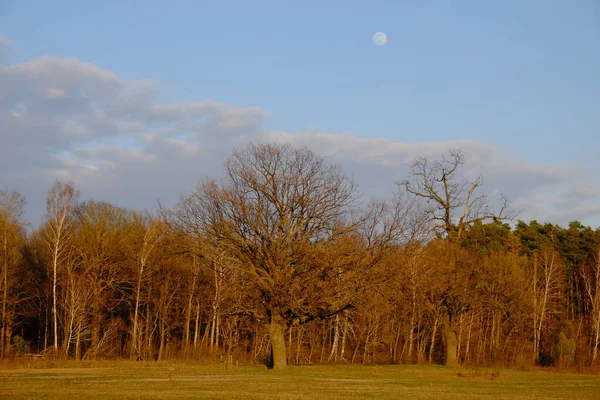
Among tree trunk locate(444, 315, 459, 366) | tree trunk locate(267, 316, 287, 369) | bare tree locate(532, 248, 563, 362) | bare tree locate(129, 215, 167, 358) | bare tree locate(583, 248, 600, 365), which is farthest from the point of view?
bare tree locate(532, 248, 563, 362)

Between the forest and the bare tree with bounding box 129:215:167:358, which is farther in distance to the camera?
the bare tree with bounding box 129:215:167:358

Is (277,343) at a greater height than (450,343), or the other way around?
(277,343)

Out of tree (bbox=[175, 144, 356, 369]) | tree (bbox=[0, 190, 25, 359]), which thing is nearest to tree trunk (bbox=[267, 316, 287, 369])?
tree (bbox=[175, 144, 356, 369])

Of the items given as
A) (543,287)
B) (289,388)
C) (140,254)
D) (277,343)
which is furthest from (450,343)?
(543,287)

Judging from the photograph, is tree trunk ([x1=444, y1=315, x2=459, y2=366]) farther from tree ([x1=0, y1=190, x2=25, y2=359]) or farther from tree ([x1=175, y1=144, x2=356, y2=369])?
tree ([x1=0, y1=190, x2=25, y2=359])

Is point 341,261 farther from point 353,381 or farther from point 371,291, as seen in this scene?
point 353,381

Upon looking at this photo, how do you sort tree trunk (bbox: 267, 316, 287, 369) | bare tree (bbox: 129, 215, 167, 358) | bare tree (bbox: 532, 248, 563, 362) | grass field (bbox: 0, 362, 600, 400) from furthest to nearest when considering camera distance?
bare tree (bbox: 532, 248, 563, 362) → bare tree (bbox: 129, 215, 167, 358) → tree trunk (bbox: 267, 316, 287, 369) → grass field (bbox: 0, 362, 600, 400)

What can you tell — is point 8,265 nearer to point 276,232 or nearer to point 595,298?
point 276,232

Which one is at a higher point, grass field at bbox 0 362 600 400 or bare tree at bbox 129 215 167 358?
bare tree at bbox 129 215 167 358

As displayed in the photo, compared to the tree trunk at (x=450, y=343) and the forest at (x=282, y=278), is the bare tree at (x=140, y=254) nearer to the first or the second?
the forest at (x=282, y=278)

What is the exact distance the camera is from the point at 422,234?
50812 mm

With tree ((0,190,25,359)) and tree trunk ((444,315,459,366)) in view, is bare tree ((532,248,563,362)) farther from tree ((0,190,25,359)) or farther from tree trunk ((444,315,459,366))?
tree ((0,190,25,359))

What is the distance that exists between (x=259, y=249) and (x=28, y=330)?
1677 inches

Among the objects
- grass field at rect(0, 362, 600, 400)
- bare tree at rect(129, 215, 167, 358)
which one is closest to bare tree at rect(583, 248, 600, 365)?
grass field at rect(0, 362, 600, 400)
